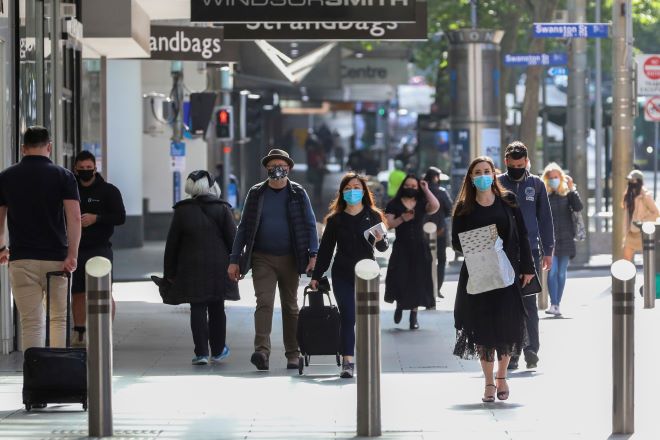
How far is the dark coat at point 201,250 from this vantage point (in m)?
13.2

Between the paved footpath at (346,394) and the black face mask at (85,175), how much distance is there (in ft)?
5.02

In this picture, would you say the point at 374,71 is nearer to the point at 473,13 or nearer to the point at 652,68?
the point at 473,13

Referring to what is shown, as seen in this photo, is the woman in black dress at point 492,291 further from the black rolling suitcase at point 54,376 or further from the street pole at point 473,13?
the street pole at point 473,13

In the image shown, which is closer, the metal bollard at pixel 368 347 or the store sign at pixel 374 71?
the metal bollard at pixel 368 347

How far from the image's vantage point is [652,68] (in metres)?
26.0

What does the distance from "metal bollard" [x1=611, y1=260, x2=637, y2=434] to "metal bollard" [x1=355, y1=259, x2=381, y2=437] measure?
4.25ft

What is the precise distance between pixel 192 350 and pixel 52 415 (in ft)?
15.4

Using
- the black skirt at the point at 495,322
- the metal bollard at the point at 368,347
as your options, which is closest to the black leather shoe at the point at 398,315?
the black skirt at the point at 495,322

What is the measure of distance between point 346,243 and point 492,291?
6.10 feet

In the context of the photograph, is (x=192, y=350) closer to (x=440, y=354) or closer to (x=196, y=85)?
(x=440, y=354)

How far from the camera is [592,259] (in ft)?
91.3

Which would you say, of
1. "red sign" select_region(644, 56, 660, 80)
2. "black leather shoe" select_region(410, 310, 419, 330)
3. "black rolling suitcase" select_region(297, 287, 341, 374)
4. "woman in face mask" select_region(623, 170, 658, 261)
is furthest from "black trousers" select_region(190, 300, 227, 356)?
"red sign" select_region(644, 56, 660, 80)

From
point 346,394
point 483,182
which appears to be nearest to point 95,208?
point 346,394

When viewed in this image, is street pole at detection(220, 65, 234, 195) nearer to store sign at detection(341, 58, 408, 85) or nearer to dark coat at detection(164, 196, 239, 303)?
store sign at detection(341, 58, 408, 85)
